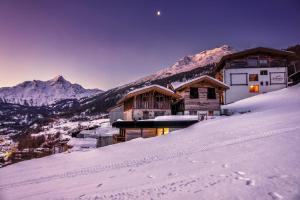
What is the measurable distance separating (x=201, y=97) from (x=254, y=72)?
13.2 meters

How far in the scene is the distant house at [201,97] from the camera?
142 feet

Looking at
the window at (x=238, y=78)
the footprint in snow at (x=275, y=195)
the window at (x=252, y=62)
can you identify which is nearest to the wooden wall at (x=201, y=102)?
the window at (x=238, y=78)

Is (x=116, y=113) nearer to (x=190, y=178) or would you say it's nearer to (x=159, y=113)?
(x=159, y=113)

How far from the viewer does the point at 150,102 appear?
43.4 m

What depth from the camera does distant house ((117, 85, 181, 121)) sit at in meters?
42.7

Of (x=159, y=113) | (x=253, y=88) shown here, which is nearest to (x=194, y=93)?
(x=159, y=113)

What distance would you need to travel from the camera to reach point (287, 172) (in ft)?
27.2

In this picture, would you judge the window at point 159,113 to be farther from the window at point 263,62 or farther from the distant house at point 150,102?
the window at point 263,62

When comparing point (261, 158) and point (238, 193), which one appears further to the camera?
point (261, 158)

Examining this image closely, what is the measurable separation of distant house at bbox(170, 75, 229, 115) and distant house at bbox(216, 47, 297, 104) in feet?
23.6

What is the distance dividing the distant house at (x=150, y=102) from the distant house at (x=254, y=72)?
42.6ft

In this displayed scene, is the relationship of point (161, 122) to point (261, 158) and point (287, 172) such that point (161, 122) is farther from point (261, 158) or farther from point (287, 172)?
point (287, 172)

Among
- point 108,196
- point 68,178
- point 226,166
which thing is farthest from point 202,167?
point 68,178

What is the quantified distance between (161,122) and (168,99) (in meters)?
10.3
